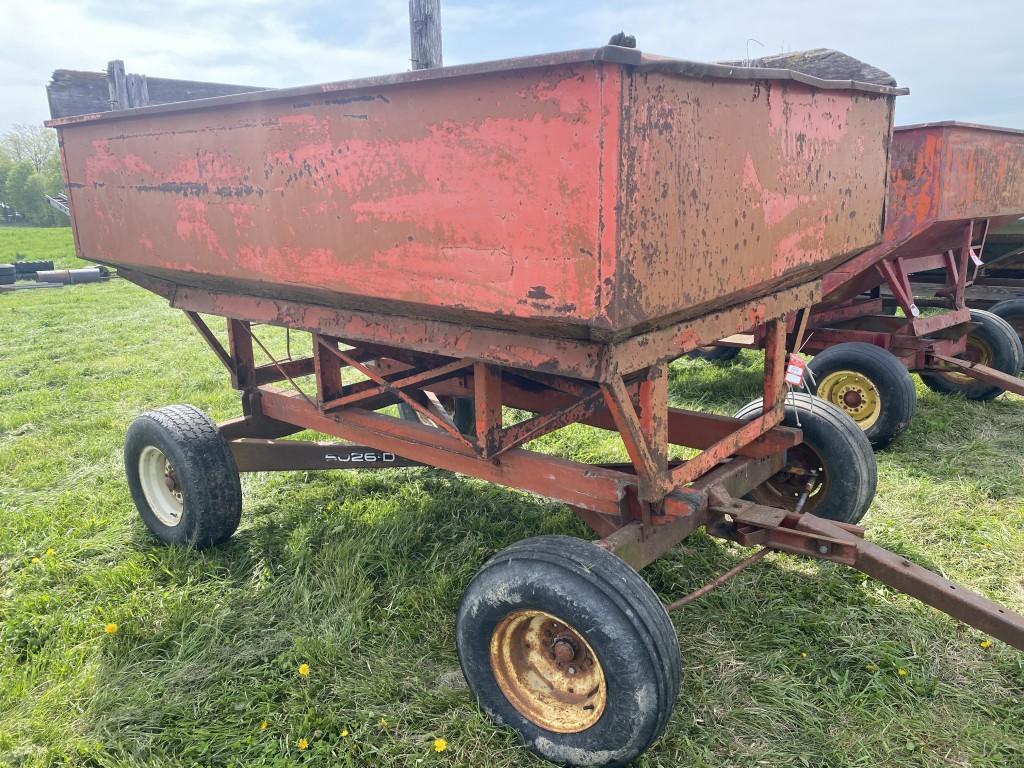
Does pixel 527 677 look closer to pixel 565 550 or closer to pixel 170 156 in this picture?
pixel 565 550

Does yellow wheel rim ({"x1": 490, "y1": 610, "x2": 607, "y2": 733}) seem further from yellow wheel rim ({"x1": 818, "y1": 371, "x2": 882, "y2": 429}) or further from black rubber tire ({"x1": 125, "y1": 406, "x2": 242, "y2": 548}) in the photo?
yellow wheel rim ({"x1": 818, "y1": 371, "x2": 882, "y2": 429})

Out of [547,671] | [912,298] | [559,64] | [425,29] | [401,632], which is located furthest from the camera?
[912,298]

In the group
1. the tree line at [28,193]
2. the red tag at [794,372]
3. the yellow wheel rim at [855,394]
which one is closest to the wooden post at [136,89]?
the yellow wheel rim at [855,394]

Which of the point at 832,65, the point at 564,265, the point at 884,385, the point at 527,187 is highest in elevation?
the point at 832,65

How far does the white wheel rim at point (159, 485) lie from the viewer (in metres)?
3.68

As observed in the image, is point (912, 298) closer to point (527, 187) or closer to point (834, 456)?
point (834, 456)

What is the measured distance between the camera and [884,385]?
15.0 ft

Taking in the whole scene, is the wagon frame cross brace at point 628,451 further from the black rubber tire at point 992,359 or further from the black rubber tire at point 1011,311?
the black rubber tire at point 1011,311

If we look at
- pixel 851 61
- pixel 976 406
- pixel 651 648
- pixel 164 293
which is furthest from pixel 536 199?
pixel 851 61

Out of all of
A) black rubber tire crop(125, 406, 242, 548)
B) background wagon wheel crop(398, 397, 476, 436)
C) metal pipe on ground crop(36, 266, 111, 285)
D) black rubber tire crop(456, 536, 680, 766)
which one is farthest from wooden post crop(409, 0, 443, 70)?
metal pipe on ground crop(36, 266, 111, 285)

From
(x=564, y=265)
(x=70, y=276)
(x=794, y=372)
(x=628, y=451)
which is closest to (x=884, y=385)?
(x=794, y=372)

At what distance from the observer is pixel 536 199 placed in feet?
6.18

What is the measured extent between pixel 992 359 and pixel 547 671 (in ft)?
16.2

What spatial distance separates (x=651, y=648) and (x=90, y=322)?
10.3 meters
